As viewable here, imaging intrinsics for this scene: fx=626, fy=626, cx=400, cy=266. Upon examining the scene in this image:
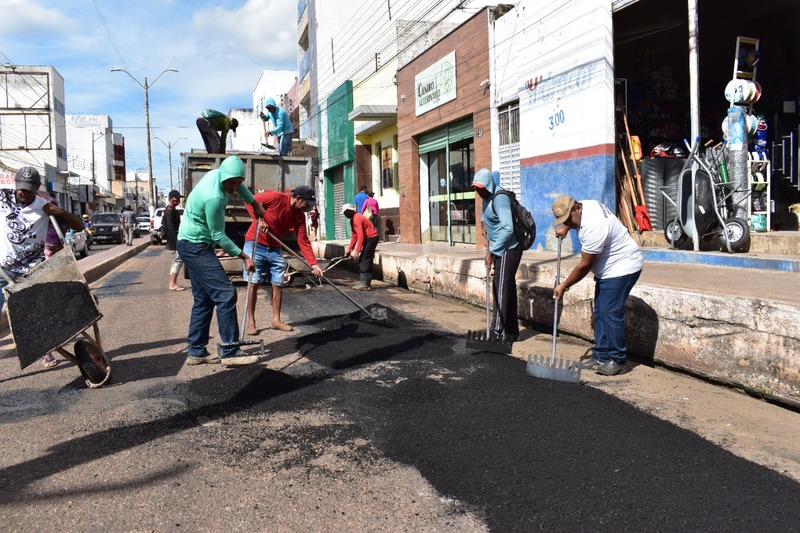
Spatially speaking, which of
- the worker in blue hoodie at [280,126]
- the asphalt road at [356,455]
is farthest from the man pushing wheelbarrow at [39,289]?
the worker in blue hoodie at [280,126]

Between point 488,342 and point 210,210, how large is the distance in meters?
2.84

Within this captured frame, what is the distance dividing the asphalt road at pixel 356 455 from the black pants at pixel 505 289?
2.85 feet

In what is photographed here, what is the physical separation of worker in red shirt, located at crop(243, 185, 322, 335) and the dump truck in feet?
13.5

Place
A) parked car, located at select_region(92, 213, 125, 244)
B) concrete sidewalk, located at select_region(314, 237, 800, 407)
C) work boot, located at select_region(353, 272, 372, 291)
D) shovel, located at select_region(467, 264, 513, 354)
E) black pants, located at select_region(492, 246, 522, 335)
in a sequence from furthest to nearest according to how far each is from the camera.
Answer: parked car, located at select_region(92, 213, 125, 244) → work boot, located at select_region(353, 272, 372, 291) → black pants, located at select_region(492, 246, 522, 335) → shovel, located at select_region(467, 264, 513, 354) → concrete sidewalk, located at select_region(314, 237, 800, 407)

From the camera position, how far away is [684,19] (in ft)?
38.3

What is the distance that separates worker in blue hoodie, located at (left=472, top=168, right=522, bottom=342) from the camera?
6152 mm

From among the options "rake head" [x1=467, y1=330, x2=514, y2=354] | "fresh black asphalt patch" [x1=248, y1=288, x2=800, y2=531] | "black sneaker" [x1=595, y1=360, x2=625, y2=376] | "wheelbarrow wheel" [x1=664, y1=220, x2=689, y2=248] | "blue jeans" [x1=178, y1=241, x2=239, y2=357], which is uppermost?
"wheelbarrow wheel" [x1=664, y1=220, x2=689, y2=248]

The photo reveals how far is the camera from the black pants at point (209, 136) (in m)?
12.5

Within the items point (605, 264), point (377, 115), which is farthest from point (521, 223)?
point (377, 115)

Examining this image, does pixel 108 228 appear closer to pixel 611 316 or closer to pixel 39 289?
pixel 39 289

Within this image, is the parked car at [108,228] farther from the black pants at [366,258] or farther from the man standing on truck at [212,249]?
the man standing on truck at [212,249]

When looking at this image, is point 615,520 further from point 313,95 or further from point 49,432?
point 313,95

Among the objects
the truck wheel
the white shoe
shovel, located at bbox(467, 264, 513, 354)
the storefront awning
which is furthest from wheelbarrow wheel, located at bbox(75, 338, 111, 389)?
the storefront awning

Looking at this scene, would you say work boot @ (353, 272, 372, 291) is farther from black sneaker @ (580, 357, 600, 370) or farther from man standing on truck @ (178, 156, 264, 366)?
black sneaker @ (580, 357, 600, 370)
